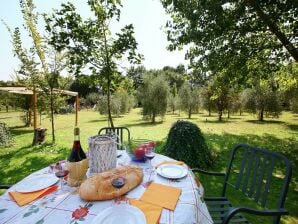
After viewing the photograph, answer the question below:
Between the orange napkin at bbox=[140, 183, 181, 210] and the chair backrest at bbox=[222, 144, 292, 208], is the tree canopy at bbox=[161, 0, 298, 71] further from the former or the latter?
the orange napkin at bbox=[140, 183, 181, 210]

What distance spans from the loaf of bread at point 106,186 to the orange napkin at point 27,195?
0.28 metres

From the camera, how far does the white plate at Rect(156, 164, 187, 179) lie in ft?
5.75

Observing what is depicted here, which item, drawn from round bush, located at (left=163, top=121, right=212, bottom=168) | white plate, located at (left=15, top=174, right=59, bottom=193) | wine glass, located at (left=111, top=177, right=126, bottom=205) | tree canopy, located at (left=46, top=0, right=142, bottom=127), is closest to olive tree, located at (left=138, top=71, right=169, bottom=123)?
tree canopy, located at (left=46, top=0, right=142, bottom=127)

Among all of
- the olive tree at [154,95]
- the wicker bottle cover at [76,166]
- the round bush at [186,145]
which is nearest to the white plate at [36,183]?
the wicker bottle cover at [76,166]

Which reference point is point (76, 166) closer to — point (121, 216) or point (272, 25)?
point (121, 216)

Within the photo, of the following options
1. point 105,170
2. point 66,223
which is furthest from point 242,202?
point 66,223

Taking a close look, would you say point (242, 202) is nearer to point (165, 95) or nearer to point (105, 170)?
point (105, 170)

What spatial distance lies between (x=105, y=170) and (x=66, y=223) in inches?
24.6

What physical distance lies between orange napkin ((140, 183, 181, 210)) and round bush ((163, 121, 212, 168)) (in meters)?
3.41

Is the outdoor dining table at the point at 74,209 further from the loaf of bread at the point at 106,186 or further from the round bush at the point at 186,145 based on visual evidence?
the round bush at the point at 186,145

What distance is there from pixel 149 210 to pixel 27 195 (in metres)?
0.87

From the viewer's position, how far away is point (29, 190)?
1.54 m

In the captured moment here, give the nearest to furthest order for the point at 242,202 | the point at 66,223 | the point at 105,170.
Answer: the point at 66,223
the point at 105,170
the point at 242,202

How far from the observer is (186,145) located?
16.3 ft
